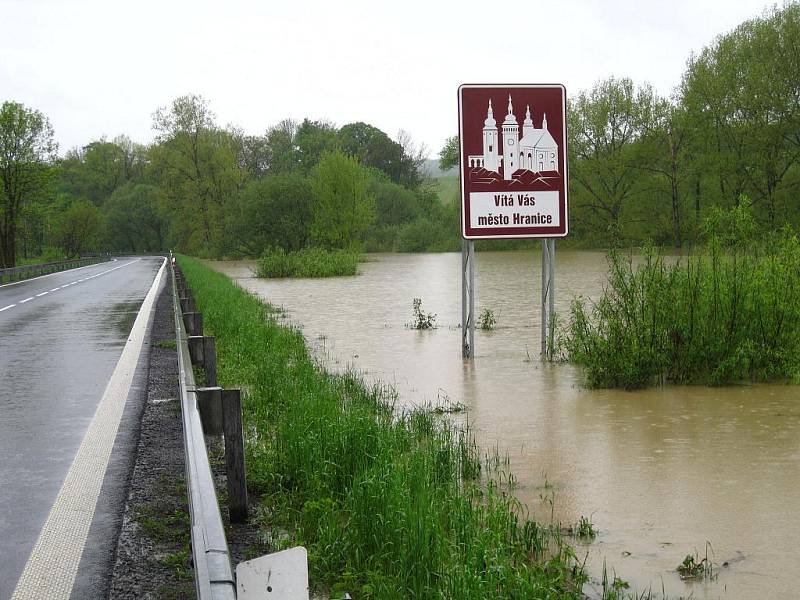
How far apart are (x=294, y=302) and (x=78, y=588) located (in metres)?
21.3

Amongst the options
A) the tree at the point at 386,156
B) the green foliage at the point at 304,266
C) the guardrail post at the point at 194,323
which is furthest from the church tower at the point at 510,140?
the tree at the point at 386,156

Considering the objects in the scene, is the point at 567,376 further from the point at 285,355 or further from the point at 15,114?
the point at 15,114

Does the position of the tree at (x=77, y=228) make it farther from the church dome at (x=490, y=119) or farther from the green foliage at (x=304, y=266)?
the church dome at (x=490, y=119)

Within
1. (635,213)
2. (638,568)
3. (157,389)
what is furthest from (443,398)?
(635,213)

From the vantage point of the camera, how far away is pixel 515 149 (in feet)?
41.3

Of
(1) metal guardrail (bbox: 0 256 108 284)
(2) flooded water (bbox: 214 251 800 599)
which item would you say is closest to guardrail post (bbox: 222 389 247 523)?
(2) flooded water (bbox: 214 251 800 599)

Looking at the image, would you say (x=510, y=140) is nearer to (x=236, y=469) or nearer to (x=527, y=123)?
(x=527, y=123)

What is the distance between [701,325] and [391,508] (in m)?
6.46

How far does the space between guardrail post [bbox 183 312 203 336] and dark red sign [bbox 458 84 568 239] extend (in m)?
3.84

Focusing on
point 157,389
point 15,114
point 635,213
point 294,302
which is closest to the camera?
point 157,389

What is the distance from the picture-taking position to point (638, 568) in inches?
180

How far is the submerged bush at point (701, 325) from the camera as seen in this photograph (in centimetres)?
1001

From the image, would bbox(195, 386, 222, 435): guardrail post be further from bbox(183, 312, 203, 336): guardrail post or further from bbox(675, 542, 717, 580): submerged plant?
bbox(183, 312, 203, 336): guardrail post

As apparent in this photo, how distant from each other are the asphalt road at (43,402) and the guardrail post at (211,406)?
750mm
